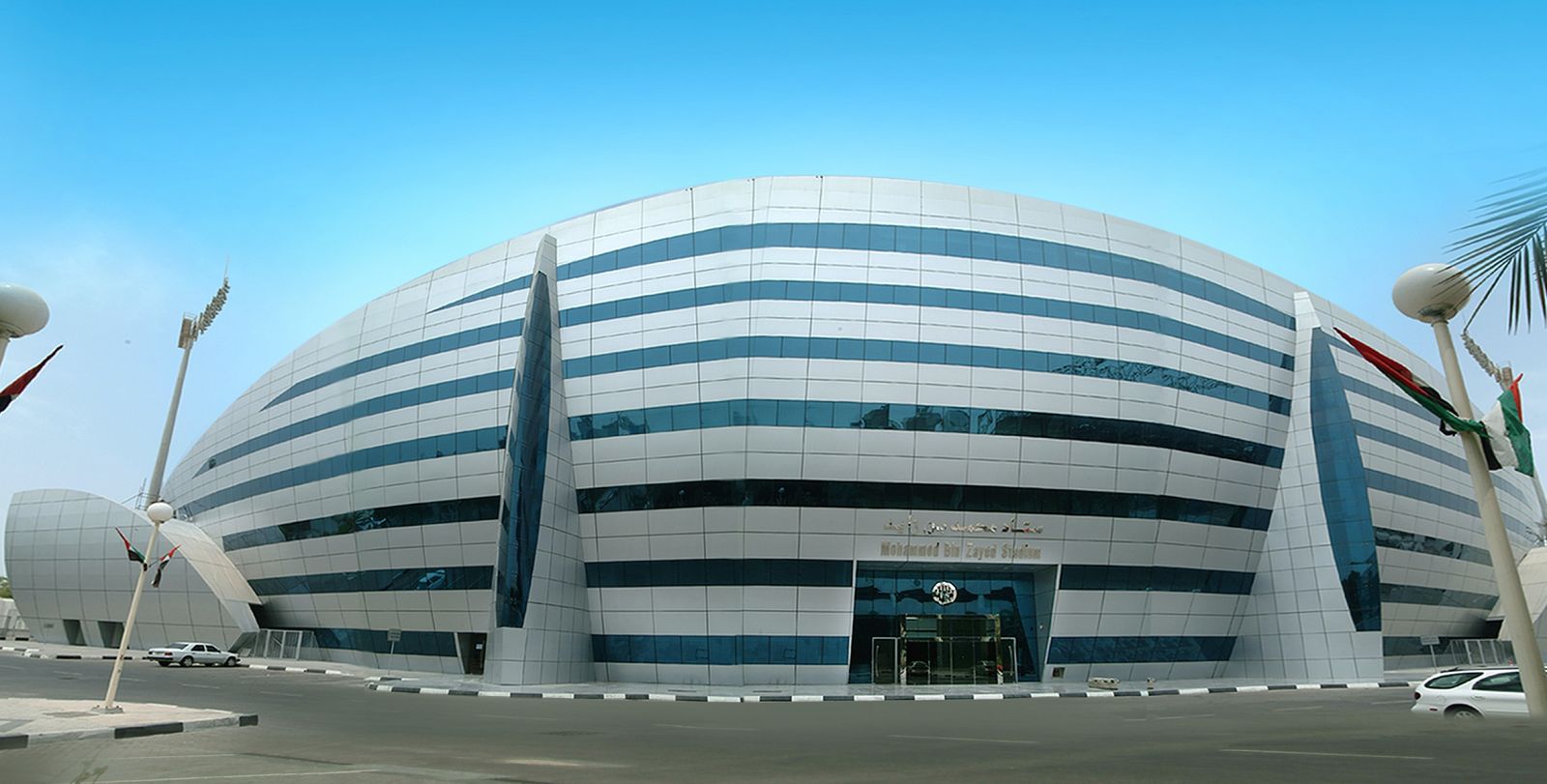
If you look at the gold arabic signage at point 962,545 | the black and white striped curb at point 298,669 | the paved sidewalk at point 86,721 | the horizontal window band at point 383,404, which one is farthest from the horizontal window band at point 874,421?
the paved sidewalk at point 86,721

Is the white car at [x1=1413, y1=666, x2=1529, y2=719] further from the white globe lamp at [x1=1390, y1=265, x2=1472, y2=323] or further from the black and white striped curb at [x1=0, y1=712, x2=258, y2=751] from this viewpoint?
the black and white striped curb at [x1=0, y1=712, x2=258, y2=751]

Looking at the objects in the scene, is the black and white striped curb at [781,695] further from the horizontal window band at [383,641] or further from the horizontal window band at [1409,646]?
the horizontal window band at [1409,646]

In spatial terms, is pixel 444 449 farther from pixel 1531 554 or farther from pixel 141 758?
pixel 1531 554

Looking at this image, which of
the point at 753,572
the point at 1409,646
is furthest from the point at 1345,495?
the point at 753,572

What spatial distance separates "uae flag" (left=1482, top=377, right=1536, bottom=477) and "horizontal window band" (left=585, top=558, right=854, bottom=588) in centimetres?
2738

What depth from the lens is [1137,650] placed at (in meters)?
39.2

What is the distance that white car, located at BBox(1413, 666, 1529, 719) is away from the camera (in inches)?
635

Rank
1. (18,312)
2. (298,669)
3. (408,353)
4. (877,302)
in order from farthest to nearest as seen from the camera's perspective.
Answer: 1. (408,353)
2. (298,669)
3. (877,302)
4. (18,312)

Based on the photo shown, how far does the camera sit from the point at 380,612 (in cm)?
4459

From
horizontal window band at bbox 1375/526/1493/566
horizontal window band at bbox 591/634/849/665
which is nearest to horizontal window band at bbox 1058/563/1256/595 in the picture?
horizontal window band at bbox 1375/526/1493/566

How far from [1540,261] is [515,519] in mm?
34017

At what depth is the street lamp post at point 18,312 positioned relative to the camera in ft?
41.2

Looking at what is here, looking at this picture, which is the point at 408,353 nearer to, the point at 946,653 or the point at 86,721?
the point at 946,653

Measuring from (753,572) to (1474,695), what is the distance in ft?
79.4
